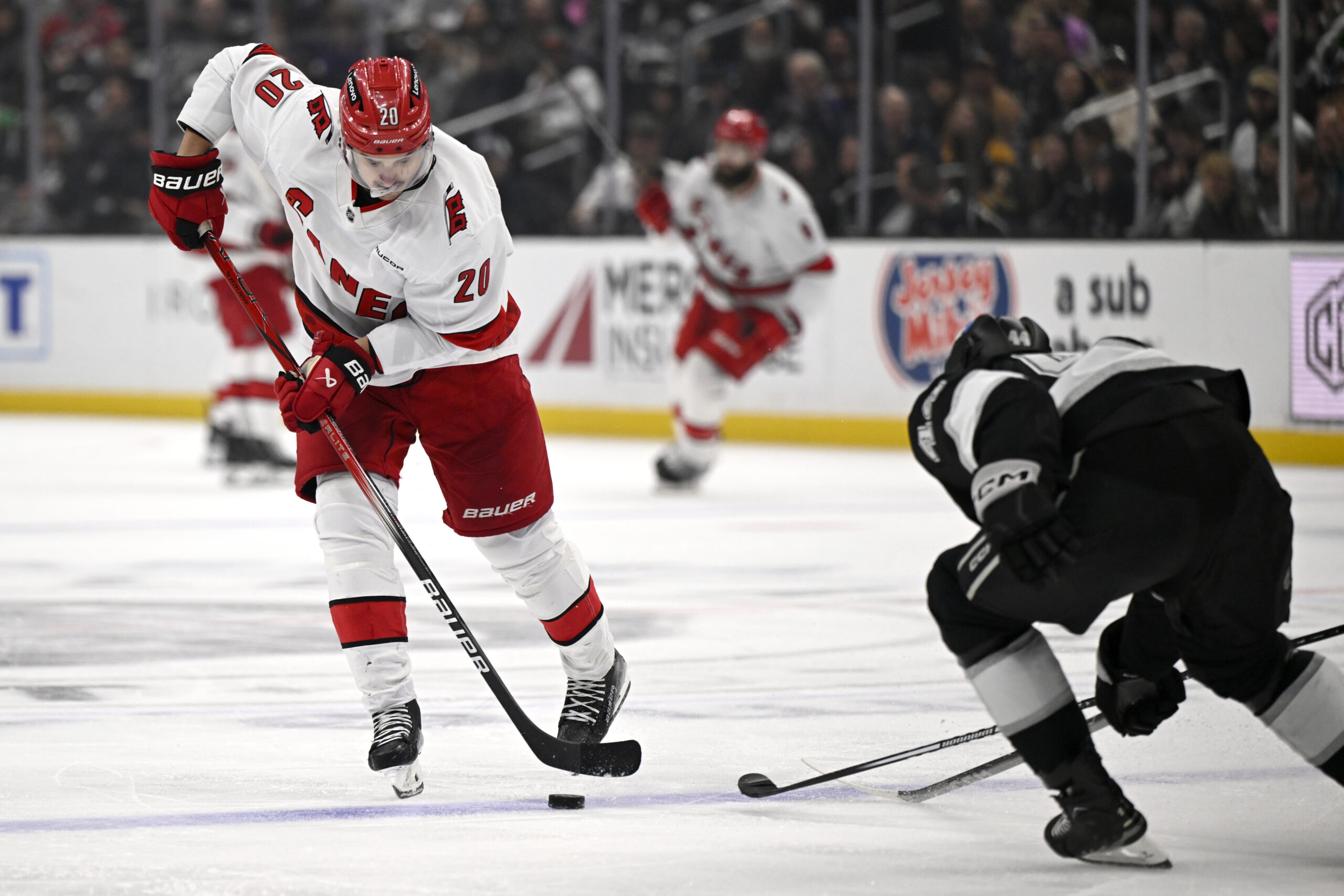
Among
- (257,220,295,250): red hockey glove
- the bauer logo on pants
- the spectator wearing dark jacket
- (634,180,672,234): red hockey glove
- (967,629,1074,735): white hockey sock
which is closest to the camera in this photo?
(967,629,1074,735): white hockey sock

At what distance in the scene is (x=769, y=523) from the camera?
7.48m

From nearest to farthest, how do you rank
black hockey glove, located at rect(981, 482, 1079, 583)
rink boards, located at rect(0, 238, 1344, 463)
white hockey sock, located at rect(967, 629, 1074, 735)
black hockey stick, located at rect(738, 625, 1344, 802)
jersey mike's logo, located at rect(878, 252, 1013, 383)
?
black hockey glove, located at rect(981, 482, 1079, 583) < white hockey sock, located at rect(967, 629, 1074, 735) < black hockey stick, located at rect(738, 625, 1344, 802) < rink boards, located at rect(0, 238, 1344, 463) < jersey mike's logo, located at rect(878, 252, 1013, 383)

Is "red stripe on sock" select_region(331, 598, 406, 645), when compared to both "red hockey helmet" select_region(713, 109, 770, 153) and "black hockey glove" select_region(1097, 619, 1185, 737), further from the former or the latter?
"red hockey helmet" select_region(713, 109, 770, 153)

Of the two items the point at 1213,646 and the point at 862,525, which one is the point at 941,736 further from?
the point at 862,525

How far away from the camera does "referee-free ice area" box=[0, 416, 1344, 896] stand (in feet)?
9.63

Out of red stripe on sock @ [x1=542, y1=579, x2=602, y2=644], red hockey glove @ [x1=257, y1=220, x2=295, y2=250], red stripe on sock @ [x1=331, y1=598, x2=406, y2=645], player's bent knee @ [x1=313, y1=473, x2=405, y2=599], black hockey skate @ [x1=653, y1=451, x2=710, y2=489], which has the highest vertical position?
red hockey glove @ [x1=257, y1=220, x2=295, y2=250]

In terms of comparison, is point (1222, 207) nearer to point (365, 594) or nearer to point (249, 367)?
point (249, 367)

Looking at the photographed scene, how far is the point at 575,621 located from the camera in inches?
146

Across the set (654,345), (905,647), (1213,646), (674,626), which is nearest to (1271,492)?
(1213,646)

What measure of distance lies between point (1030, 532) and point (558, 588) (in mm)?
1233

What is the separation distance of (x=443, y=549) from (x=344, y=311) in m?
3.20

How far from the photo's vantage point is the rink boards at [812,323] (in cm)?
871

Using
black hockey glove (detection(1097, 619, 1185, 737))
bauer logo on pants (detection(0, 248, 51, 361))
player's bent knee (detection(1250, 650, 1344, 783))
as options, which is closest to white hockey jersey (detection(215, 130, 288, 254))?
bauer logo on pants (detection(0, 248, 51, 361))

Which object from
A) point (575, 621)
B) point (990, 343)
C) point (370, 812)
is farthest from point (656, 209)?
point (990, 343)
